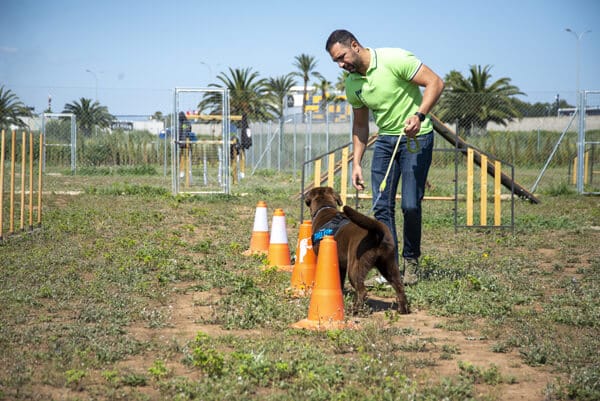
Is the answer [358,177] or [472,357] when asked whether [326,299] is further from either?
[358,177]

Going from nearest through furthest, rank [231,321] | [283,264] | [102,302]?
[231,321], [102,302], [283,264]

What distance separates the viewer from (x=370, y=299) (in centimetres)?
600

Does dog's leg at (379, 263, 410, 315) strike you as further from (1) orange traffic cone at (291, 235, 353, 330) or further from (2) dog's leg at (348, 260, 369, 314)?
(1) orange traffic cone at (291, 235, 353, 330)

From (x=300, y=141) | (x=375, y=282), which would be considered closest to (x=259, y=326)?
(x=375, y=282)

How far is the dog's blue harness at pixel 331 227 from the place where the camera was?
5629 mm

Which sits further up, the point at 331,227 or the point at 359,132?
the point at 359,132

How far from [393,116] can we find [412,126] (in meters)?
0.46

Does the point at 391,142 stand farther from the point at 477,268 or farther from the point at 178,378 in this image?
the point at 178,378

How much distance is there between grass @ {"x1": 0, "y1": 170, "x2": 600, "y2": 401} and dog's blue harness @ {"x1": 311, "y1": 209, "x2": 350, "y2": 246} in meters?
0.55

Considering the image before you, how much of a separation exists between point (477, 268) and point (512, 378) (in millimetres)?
3746

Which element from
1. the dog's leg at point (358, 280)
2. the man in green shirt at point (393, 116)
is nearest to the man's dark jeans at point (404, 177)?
the man in green shirt at point (393, 116)

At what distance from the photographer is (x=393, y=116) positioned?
6.10m

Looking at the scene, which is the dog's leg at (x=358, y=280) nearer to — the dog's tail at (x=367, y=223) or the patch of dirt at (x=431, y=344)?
the patch of dirt at (x=431, y=344)

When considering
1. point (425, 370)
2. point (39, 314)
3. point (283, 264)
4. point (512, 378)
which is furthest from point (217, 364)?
point (283, 264)
